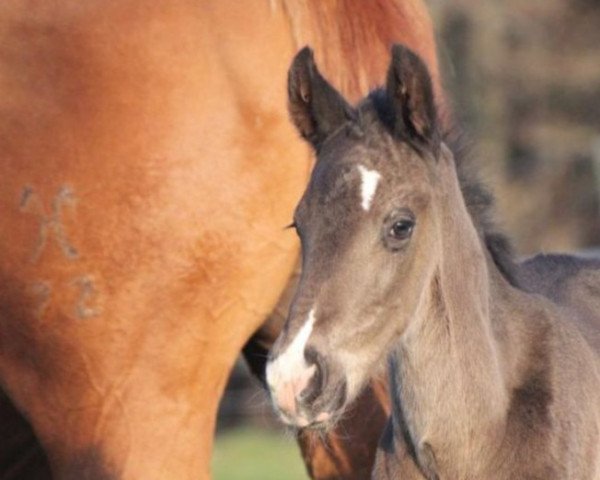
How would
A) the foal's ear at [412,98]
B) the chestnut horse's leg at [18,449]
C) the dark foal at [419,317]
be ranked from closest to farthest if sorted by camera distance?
1. the dark foal at [419,317]
2. the foal's ear at [412,98]
3. the chestnut horse's leg at [18,449]

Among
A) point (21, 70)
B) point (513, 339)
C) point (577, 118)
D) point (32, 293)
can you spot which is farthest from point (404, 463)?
point (577, 118)

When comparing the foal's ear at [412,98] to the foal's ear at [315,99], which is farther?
the foal's ear at [315,99]

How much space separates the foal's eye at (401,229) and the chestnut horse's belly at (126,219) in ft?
2.77

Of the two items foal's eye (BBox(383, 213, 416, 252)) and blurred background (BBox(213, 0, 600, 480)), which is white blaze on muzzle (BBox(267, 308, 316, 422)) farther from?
blurred background (BBox(213, 0, 600, 480))

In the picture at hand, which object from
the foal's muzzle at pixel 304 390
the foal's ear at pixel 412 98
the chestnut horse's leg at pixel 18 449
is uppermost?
the foal's ear at pixel 412 98

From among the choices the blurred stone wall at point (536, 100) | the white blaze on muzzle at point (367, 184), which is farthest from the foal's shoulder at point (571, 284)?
the blurred stone wall at point (536, 100)

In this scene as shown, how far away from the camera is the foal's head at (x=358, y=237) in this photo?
3691 mm

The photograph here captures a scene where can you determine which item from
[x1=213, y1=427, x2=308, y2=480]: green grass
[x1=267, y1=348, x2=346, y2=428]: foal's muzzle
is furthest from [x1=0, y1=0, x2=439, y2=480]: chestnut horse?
[x1=213, y1=427, x2=308, y2=480]: green grass

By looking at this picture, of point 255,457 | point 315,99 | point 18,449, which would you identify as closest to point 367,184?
point 315,99

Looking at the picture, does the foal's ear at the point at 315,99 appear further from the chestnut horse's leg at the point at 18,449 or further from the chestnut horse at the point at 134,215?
the chestnut horse's leg at the point at 18,449

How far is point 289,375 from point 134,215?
111cm

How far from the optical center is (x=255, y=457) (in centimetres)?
1351

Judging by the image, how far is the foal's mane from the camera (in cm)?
436

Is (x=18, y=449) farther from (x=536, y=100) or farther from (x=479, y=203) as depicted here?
(x=536, y=100)
